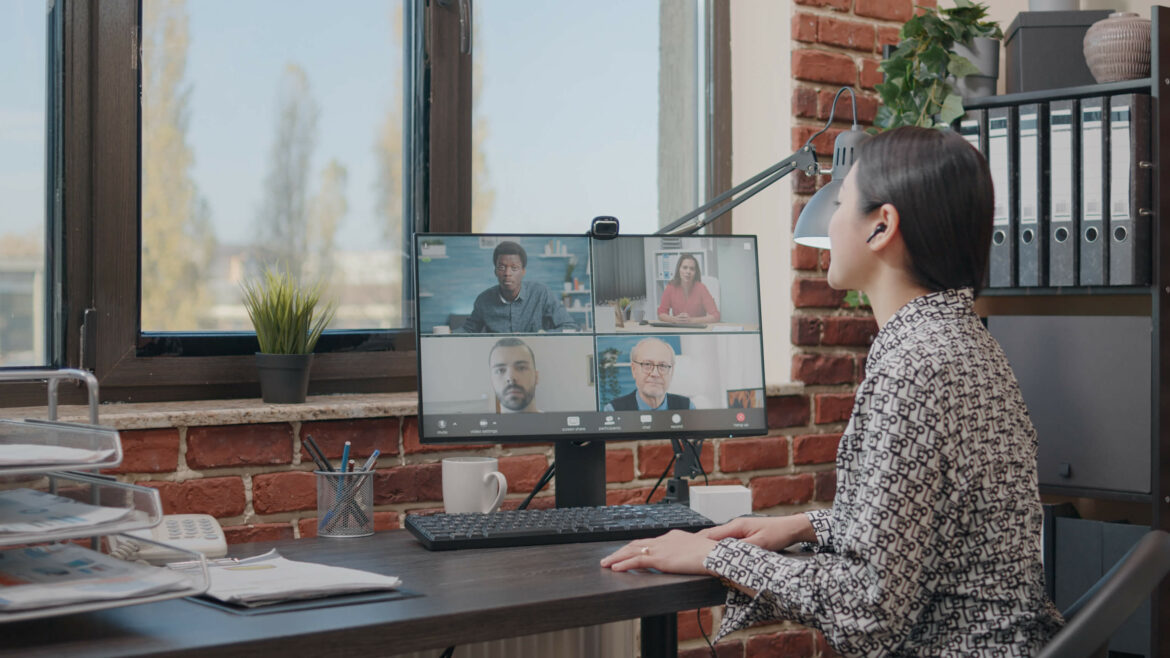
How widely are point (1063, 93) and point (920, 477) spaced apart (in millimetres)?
1362

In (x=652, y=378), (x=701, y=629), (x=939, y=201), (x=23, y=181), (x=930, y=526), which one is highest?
(x=23, y=181)

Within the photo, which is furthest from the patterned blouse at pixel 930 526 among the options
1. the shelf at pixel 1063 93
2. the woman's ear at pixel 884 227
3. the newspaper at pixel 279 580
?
the shelf at pixel 1063 93

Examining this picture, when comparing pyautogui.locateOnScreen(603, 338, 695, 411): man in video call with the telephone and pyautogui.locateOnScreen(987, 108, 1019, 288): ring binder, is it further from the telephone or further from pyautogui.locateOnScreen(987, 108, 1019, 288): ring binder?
pyautogui.locateOnScreen(987, 108, 1019, 288): ring binder

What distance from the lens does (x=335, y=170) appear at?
6.51 feet

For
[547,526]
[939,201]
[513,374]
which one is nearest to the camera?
[939,201]

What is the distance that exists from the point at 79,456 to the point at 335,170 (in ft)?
3.59

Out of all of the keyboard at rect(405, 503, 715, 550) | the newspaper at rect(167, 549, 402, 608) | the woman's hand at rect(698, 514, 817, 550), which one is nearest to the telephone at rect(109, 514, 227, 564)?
the newspaper at rect(167, 549, 402, 608)

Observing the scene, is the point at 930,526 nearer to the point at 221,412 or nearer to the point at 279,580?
the point at 279,580

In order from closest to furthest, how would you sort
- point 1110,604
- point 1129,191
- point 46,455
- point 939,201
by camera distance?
point 46,455, point 1110,604, point 939,201, point 1129,191

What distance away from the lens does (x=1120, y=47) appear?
2.10 m

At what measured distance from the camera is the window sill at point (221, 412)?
1.60 meters

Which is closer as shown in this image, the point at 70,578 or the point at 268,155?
the point at 70,578

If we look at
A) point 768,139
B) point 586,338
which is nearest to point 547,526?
point 586,338

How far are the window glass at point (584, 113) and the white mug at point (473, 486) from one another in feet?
2.16
